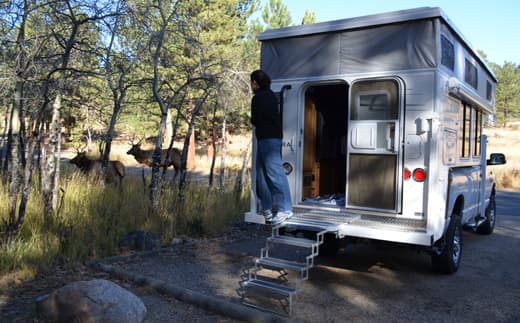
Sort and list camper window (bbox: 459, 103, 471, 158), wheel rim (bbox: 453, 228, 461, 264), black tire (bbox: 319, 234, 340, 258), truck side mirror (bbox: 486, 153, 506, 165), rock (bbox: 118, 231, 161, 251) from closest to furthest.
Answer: wheel rim (bbox: 453, 228, 461, 264), camper window (bbox: 459, 103, 471, 158), rock (bbox: 118, 231, 161, 251), black tire (bbox: 319, 234, 340, 258), truck side mirror (bbox: 486, 153, 506, 165)

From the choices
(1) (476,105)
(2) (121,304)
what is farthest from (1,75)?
(1) (476,105)

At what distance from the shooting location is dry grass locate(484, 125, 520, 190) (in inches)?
858

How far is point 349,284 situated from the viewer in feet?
19.9

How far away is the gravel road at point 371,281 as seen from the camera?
494 cm

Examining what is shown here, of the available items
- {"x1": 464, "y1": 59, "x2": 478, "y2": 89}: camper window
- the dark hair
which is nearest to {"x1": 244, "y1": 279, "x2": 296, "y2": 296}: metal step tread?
the dark hair

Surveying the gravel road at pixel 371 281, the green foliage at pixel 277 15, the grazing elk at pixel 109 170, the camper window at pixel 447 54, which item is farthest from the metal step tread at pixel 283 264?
the green foliage at pixel 277 15

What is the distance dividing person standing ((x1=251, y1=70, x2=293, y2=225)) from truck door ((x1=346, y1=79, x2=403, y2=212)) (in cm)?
110

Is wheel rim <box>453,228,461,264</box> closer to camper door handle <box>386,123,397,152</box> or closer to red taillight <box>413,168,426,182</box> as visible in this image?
red taillight <box>413,168,426,182</box>

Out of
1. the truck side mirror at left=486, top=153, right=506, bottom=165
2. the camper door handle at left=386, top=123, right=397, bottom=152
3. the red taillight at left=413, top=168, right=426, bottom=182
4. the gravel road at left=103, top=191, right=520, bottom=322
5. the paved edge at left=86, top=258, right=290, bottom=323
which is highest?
the camper door handle at left=386, top=123, right=397, bottom=152

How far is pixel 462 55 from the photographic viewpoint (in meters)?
6.66

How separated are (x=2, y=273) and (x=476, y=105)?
7181 millimetres

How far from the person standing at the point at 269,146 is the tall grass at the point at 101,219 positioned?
2.83m

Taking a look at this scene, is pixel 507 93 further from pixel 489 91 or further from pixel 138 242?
pixel 138 242

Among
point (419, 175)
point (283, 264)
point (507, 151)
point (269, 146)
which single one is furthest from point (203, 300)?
point (507, 151)
